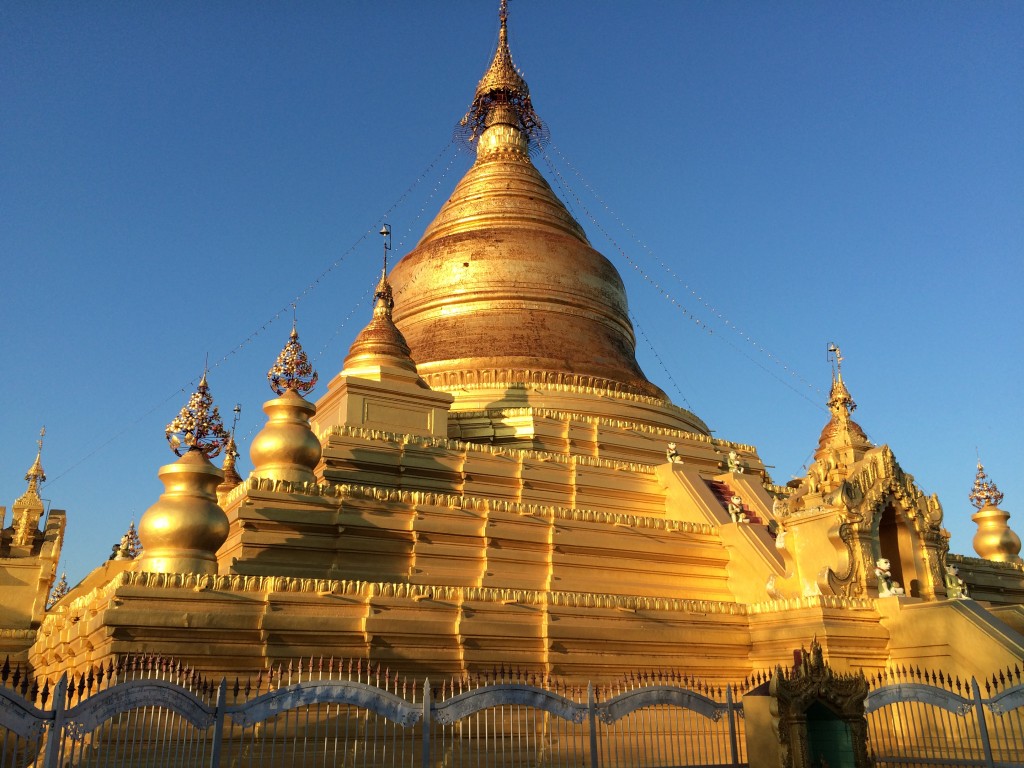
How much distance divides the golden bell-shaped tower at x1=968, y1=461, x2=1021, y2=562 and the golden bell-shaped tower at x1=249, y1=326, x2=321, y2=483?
2048 centimetres

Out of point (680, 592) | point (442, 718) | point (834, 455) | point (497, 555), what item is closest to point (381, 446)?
point (497, 555)

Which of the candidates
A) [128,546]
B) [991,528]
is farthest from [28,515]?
[991,528]

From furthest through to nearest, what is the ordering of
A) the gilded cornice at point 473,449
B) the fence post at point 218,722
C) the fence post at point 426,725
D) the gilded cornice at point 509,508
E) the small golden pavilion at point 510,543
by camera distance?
the gilded cornice at point 473,449, the gilded cornice at point 509,508, the small golden pavilion at point 510,543, the fence post at point 426,725, the fence post at point 218,722

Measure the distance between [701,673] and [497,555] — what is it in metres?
4.15

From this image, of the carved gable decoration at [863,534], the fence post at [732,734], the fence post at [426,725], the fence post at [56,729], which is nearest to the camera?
the fence post at [56,729]

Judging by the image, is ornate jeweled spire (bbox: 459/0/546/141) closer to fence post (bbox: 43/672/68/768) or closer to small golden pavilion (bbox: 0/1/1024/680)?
small golden pavilion (bbox: 0/1/1024/680)

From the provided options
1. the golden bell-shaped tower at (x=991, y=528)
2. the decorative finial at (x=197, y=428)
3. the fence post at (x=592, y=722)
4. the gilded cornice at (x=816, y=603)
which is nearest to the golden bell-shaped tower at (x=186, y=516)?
the decorative finial at (x=197, y=428)

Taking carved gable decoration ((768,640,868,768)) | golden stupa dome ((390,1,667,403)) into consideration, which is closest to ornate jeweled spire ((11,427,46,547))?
golden stupa dome ((390,1,667,403))

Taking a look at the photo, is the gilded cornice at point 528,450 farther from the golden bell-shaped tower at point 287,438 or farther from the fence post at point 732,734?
the fence post at point 732,734

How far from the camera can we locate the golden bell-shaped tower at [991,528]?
85.2 feet

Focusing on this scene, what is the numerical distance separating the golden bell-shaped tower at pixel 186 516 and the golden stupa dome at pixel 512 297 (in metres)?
9.66

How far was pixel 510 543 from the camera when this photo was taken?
16469 mm

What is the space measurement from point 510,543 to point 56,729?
33.9ft

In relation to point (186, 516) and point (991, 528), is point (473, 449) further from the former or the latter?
point (991, 528)
